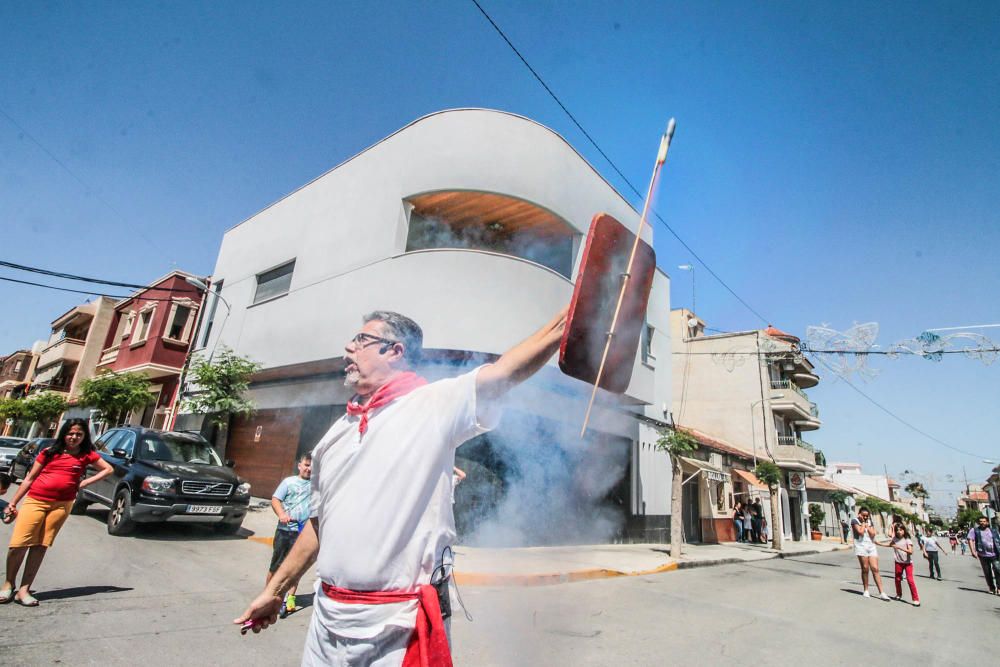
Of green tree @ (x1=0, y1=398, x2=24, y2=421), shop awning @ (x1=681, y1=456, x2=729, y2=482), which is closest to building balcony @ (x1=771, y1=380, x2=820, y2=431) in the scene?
shop awning @ (x1=681, y1=456, x2=729, y2=482)

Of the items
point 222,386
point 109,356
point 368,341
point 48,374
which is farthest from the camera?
point 48,374

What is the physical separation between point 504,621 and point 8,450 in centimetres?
1854

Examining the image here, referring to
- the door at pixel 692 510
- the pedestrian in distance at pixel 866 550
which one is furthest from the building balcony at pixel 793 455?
the pedestrian in distance at pixel 866 550

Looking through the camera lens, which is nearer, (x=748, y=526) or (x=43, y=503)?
(x=43, y=503)

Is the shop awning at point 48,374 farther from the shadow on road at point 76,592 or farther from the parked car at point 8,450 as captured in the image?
the shadow on road at point 76,592

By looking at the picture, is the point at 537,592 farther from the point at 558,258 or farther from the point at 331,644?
the point at 558,258

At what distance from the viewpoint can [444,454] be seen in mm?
1406

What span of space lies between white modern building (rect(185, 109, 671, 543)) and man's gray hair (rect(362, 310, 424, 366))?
7.83ft

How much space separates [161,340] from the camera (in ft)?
55.8

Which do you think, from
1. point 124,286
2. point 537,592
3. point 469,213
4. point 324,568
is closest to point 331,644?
point 324,568

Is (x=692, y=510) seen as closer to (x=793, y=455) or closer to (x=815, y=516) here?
(x=793, y=455)

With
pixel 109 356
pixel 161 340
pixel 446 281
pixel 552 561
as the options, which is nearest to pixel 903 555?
pixel 552 561

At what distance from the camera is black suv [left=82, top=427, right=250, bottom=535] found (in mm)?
6941

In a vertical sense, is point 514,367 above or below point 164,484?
above
